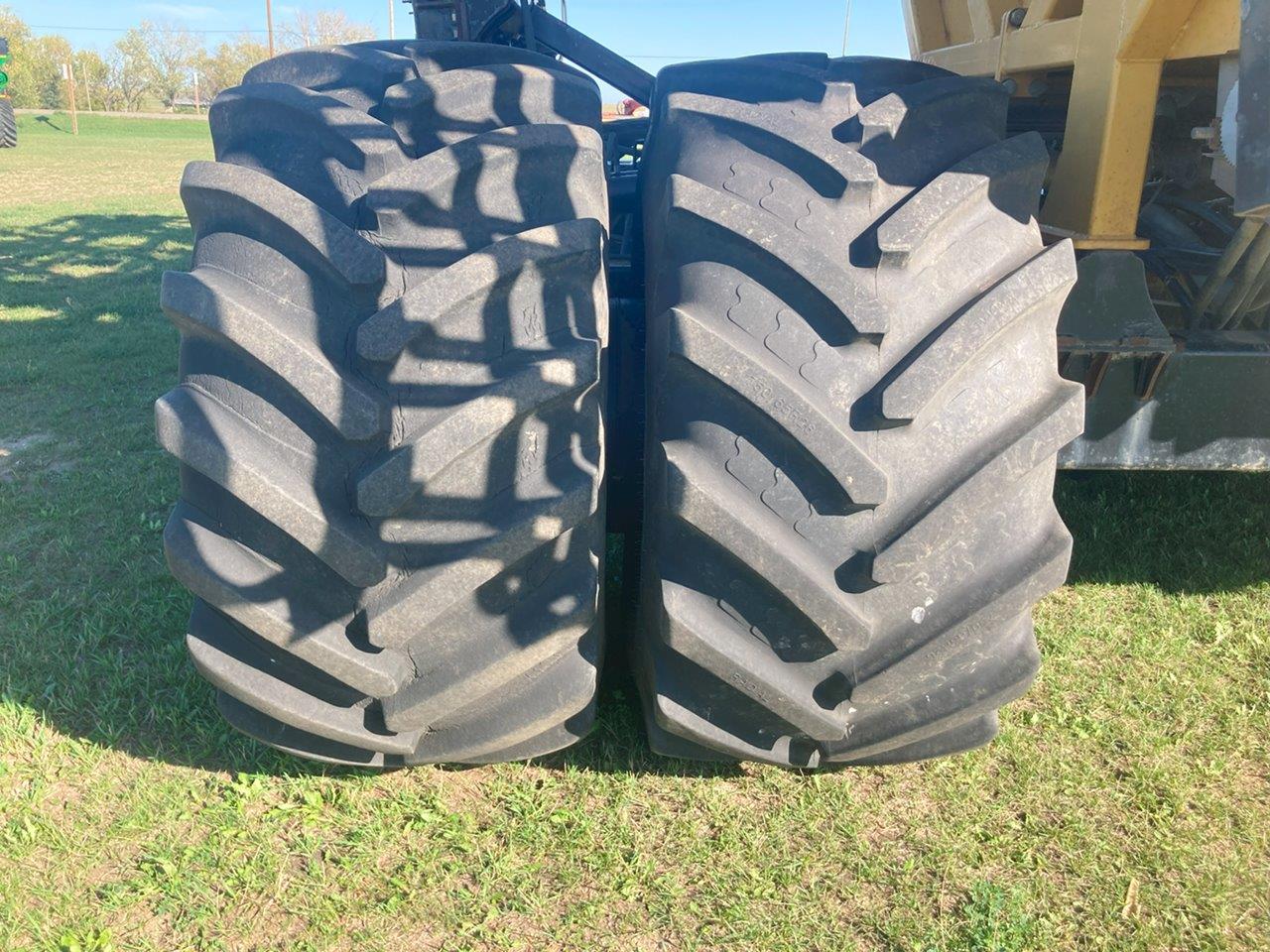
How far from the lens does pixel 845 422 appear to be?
5.88 feet

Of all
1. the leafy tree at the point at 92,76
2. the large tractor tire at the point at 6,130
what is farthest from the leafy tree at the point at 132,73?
the large tractor tire at the point at 6,130

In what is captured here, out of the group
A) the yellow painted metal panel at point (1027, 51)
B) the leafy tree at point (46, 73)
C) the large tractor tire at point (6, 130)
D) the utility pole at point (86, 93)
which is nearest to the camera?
the yellow painted metal panel at point (1027, 51)

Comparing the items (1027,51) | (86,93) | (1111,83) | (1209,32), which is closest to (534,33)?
(1027,51)

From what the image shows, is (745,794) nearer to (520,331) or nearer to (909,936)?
(909,936)

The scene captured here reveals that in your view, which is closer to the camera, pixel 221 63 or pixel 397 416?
pixel 397 416

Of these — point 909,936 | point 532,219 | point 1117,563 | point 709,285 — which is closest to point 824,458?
point 709,285

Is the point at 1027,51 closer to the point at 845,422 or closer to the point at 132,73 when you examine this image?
the point at 845,422

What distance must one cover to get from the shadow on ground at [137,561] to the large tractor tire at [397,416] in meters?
0.55

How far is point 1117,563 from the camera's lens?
136 inches

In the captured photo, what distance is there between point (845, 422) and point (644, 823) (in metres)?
1.03

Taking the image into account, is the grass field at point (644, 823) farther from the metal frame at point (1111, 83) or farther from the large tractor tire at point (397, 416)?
the metal frame at point (1111, 83)

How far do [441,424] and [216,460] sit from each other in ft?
1.29

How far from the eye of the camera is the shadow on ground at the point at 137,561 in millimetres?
2584

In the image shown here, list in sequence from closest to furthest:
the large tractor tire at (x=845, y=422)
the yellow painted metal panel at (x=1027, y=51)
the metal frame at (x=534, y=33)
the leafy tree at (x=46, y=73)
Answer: the large tractor tire at (x=845, y=422), the yellow painted metal panel at (x=1027, y=51), the metal frame at (x=534, y=33), the leafy tree at (x=46, y=73)
